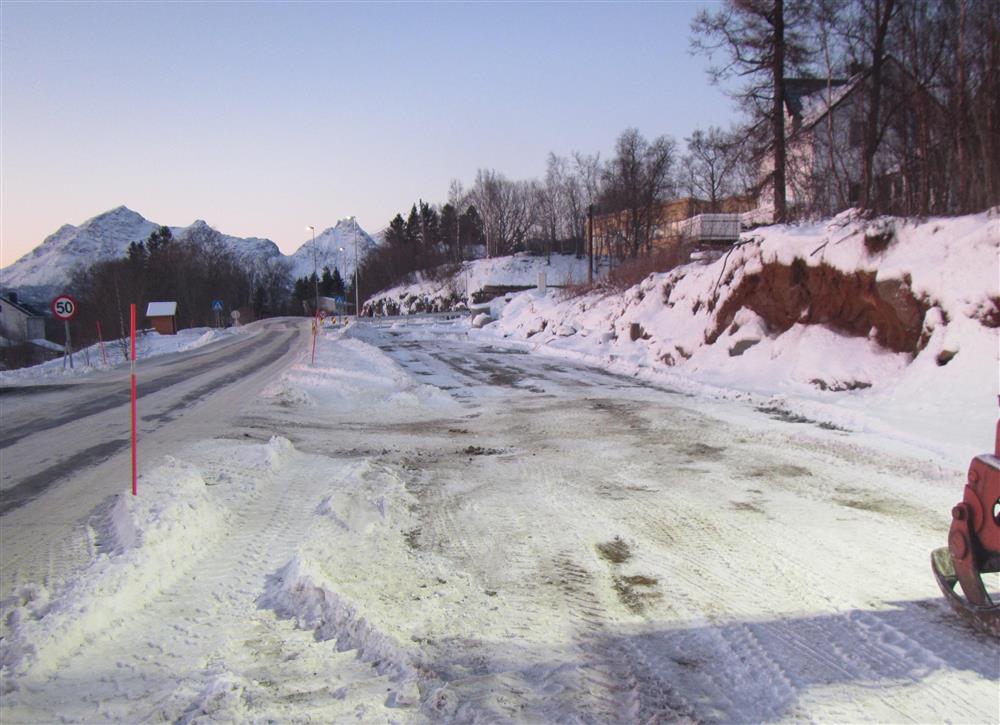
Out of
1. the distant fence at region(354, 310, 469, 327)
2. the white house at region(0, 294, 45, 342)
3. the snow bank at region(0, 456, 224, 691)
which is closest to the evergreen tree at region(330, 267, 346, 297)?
the white house at region(0, 294, 45, 342)

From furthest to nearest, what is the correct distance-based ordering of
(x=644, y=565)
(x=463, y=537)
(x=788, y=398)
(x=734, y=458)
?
(x=788, y=398) → (x=734, y=458) → (x=463, y=537) → (x=644, y=565)

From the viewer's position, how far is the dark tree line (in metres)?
67.8

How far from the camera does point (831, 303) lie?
1384cm

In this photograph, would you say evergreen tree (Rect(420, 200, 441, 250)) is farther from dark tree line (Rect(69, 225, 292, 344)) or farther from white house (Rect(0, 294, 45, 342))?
white house (Rect(0, 294, 45, 342))

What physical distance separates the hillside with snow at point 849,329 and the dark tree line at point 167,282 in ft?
167

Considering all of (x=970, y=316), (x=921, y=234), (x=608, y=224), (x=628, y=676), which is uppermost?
(x=608, y=224)

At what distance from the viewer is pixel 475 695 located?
294cm

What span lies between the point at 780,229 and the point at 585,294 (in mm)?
17010

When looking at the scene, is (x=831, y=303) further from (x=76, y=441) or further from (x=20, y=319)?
(x=20, y=319)

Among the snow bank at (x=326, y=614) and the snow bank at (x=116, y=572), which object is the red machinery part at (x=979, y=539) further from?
the snow bank at (x=116, y=572)

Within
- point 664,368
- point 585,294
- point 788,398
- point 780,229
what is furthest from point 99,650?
point 585,294

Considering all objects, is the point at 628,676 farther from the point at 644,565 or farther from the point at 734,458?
the point at 734,458

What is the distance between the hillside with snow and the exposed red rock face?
27mm

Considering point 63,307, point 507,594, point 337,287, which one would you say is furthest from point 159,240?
point 507,594
